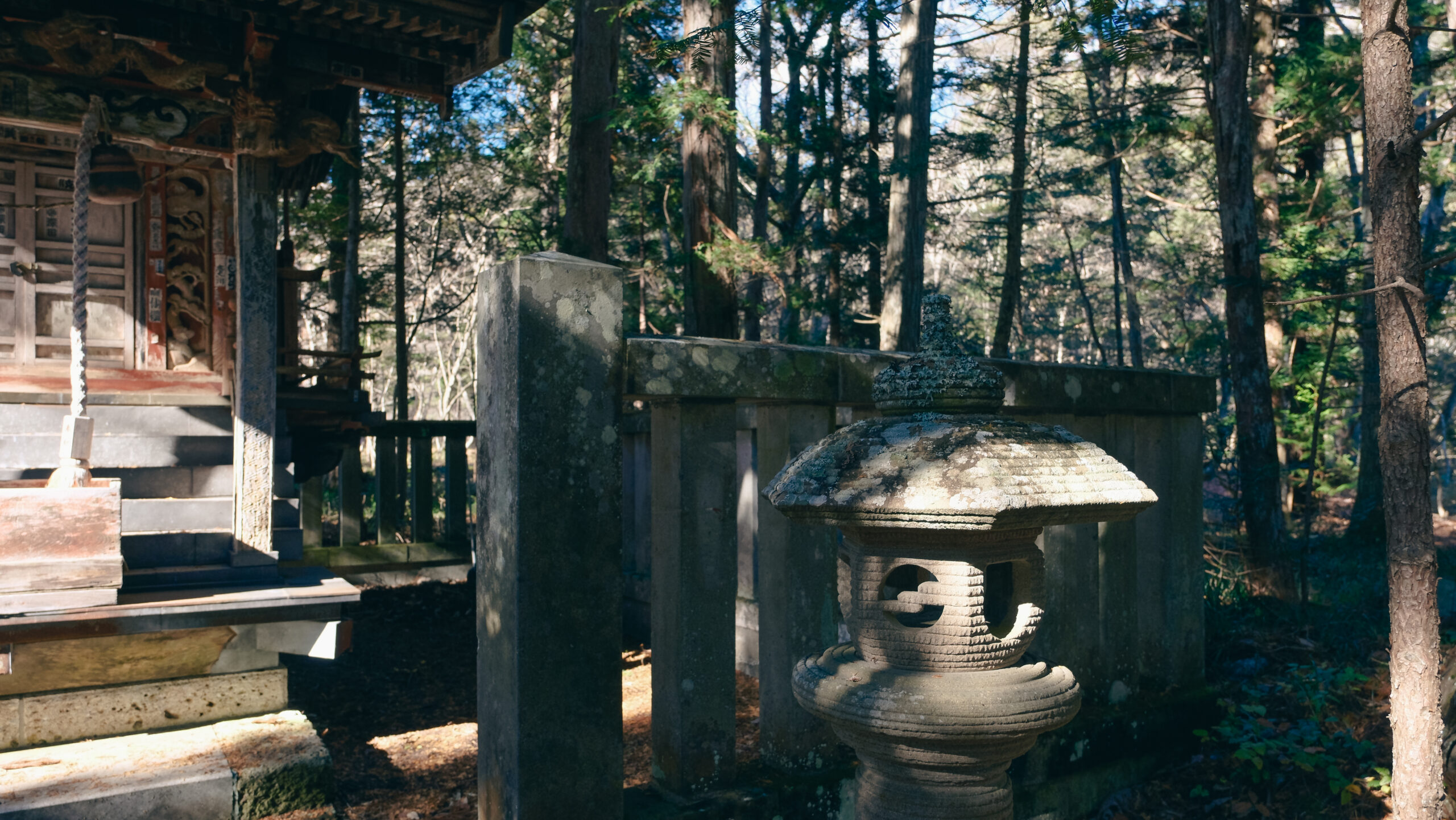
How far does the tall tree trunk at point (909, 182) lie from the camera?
Result: 42.8ft

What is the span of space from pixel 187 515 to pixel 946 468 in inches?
234

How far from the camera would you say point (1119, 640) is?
4.51 m

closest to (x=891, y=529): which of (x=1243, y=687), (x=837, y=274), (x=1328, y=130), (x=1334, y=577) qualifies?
(x=1243, y=687)

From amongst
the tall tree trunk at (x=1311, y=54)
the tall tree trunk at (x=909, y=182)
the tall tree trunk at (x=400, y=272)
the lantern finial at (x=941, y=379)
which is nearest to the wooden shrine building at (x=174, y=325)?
the lantern finial at (x=941, y=379)

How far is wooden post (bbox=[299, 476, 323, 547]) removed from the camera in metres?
10.6

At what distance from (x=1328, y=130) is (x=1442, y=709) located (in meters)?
9.99

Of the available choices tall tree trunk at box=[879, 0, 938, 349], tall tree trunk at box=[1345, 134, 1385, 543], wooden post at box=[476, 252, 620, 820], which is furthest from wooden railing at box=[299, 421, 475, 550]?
tall tree trunk at box=[1345, 134, 1385, 543]

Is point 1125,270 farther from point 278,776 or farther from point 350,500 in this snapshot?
point 278,776

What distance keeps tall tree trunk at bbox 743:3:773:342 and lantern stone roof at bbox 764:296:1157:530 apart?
10.3 meters

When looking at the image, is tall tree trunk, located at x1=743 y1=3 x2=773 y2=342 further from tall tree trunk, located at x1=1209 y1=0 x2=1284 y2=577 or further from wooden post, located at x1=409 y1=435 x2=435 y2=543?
tall tree trunk, located at x1=1209 y1=0 x2=1284 y2=577

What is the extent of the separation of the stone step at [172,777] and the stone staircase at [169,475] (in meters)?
1.38

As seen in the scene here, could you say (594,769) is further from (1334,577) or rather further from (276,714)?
(1334,577)

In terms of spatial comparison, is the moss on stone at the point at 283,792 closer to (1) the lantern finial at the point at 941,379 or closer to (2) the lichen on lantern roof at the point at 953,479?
(2) the lichen on lantern roof at the point at 953,479

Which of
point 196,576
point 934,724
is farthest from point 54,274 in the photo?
point 934,724
